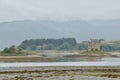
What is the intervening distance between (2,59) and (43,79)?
10832 centimetres

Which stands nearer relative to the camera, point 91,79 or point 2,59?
point 91,79

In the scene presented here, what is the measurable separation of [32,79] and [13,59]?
10458 cm

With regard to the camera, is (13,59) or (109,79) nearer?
(109,79)

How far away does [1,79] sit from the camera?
211 feet

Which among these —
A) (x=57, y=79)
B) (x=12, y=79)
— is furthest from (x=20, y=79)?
(x=57, y=79)

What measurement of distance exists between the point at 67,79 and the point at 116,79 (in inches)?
257

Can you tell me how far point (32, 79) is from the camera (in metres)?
65.6

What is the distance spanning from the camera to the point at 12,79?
214ft

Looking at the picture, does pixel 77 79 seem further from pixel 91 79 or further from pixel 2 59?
pixel 2 59

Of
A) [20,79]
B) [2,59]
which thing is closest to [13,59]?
[2,59]

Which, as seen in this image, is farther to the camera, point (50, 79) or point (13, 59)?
point (13, 59)

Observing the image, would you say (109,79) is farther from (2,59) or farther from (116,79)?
(2,59)

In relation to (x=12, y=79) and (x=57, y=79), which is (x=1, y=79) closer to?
(x=12, y=79)

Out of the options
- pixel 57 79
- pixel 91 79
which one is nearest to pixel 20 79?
pixel 57 79
